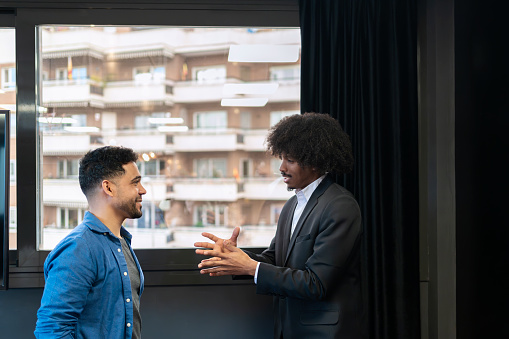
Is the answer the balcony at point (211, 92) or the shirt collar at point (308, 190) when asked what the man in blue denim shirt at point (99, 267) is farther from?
the balcony at point (211, 92)

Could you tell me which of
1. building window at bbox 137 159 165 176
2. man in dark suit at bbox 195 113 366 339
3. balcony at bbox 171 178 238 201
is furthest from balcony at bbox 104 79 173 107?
man in dark suit at bbox 195 113 366 339

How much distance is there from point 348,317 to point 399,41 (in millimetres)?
1573

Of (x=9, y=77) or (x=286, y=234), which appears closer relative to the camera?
(x=286, y=234)

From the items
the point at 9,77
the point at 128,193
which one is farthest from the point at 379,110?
the point at 9,77

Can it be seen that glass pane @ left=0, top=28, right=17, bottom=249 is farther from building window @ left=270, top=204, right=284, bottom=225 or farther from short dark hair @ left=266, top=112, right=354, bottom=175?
short dark hair @ left=266, top=112, right=354, bottom=175

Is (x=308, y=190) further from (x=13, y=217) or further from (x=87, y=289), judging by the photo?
(x=13, y=217)

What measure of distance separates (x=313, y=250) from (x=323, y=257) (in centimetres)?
8

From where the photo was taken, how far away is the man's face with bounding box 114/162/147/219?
60.0 inches

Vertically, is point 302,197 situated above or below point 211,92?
below

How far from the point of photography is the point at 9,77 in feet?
8.13

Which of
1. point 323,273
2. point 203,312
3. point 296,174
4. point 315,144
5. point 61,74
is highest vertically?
point 61,74

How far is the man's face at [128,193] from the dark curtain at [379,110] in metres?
1.14
